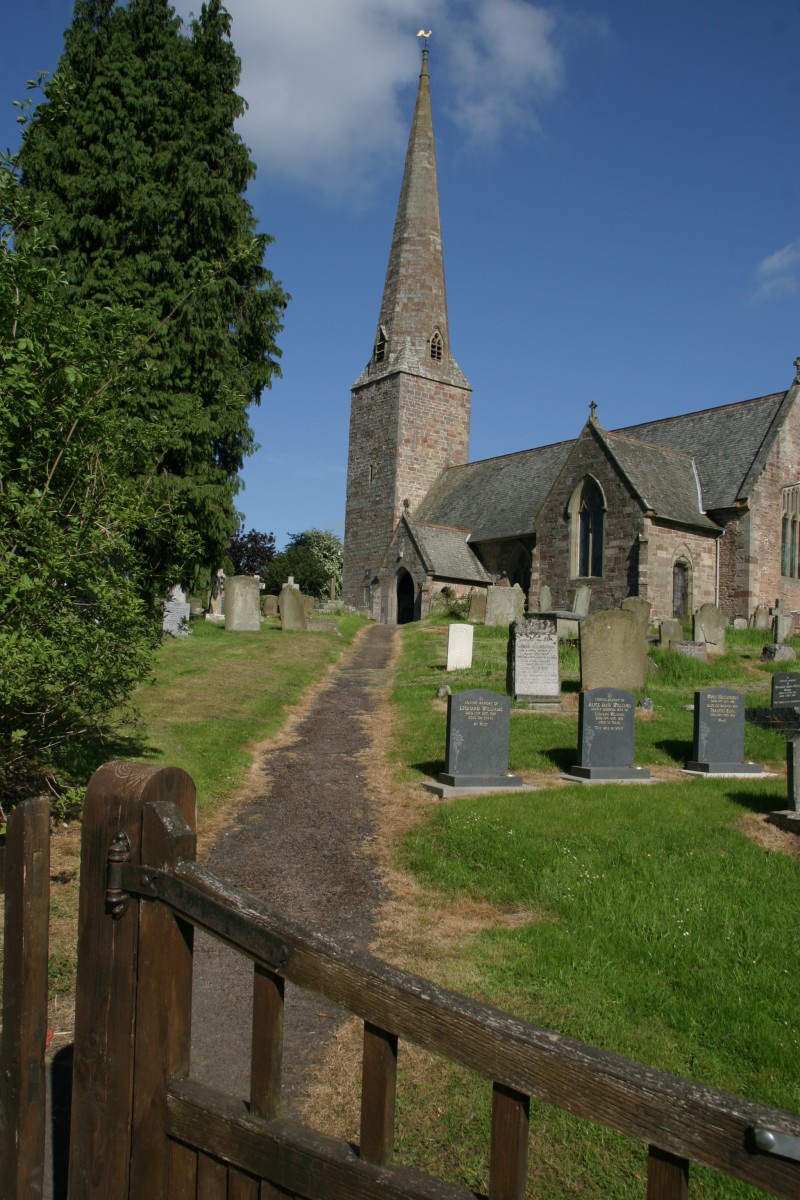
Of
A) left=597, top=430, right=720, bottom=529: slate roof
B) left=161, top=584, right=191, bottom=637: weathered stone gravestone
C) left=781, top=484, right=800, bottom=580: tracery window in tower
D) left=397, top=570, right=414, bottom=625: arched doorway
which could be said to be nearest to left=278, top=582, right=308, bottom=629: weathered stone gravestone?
left=161, top=584, right=191, bottom=637: weathered stone gravestone

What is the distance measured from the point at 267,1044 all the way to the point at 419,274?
46339mm

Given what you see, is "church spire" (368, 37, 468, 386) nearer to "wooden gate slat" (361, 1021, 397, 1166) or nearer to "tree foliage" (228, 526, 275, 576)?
"tree foliage" (228, 526, 275, 576)

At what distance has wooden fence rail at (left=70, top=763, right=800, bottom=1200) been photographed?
69.6 inches

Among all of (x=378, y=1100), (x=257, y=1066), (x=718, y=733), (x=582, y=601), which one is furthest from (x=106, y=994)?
(x=582, y=601)

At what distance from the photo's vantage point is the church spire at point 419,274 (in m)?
44.7

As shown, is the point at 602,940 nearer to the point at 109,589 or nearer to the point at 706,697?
the point at 109,589

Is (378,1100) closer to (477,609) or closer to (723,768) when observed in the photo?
(723,768)

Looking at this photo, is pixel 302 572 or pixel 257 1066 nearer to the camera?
pixel 257 1066

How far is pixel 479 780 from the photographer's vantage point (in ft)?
32.2

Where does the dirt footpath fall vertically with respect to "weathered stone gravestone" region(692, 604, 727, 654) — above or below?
below

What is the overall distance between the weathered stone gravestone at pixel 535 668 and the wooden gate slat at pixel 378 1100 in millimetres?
12978

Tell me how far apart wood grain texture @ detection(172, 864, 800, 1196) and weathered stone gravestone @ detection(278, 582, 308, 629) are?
23728 millimetres

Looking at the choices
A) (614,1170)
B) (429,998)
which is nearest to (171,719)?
(614,1170)

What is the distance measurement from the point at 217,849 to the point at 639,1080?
618cm
